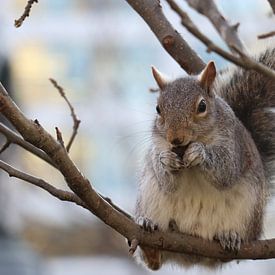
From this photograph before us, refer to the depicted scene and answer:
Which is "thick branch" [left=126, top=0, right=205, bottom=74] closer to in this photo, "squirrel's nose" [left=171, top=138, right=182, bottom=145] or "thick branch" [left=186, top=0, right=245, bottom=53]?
"thick branch" [left=186, top=0, right=245, bottom=53]

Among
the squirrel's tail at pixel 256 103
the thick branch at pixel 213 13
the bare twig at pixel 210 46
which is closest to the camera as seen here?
the bare twig at pixel 210 46

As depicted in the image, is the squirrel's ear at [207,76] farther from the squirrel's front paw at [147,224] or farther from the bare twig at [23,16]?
the bare twig at [23,16]

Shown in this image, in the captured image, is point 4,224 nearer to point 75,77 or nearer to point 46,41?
point 75,77

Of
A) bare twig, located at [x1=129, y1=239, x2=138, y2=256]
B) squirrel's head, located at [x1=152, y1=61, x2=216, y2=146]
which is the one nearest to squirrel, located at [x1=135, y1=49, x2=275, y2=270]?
squirrel's head, located at [x1=152, y1=61, x2=216, y2=146]

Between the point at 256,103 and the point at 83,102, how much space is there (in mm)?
8186

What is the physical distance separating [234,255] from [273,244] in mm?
154

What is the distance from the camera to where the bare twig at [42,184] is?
86.9 inches

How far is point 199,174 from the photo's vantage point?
2.60 metres

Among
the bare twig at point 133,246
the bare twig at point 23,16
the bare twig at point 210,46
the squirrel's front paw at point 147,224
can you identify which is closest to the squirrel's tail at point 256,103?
the squirrel's front paw at point 147,224

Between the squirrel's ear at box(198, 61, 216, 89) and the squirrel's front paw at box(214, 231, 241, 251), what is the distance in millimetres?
416

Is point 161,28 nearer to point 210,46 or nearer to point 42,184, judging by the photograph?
point 42,184

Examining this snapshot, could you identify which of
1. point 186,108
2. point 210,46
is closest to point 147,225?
point 186,108

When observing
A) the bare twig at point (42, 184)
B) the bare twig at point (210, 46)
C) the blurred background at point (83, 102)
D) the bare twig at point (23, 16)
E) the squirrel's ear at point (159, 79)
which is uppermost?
the bare twig at point (23, 16)

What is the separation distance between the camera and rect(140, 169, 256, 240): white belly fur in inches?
102
